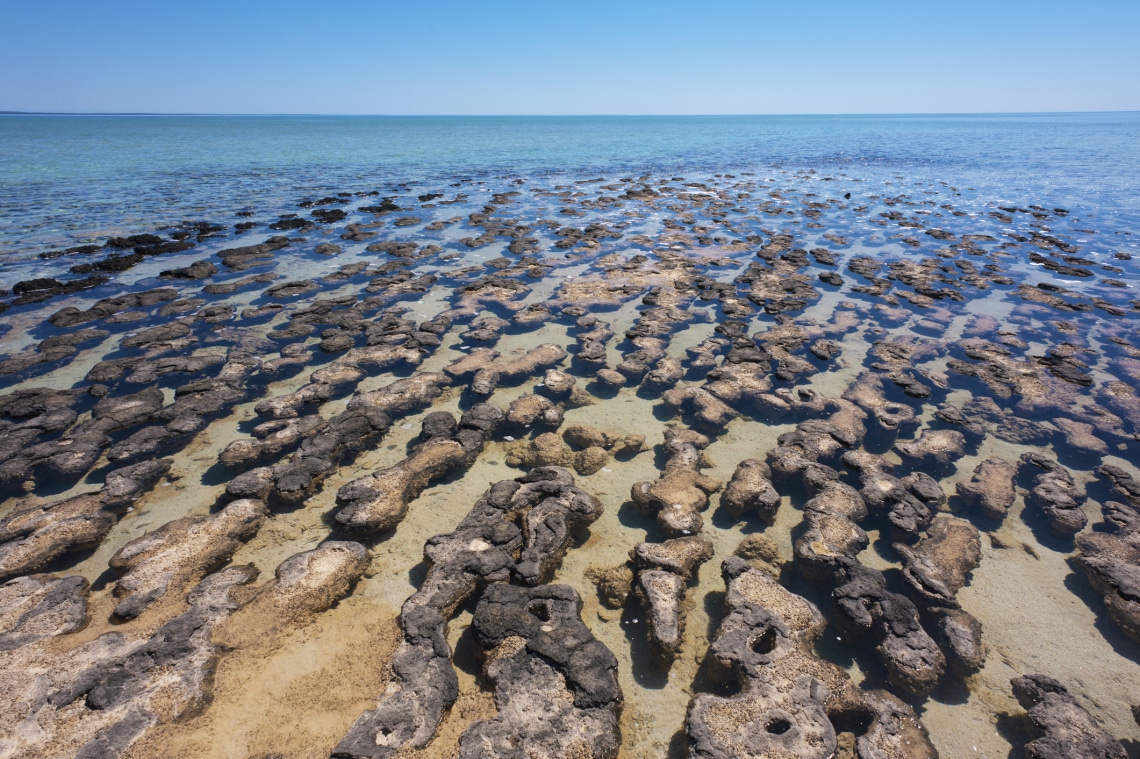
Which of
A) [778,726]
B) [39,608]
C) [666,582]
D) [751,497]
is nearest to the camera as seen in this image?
[778,726]

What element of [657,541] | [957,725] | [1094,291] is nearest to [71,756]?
[657,541]

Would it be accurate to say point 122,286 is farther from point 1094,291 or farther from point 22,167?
point 22,167

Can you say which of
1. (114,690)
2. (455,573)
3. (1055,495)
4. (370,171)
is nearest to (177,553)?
(114,690)

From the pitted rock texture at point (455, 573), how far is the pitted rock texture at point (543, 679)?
42 centimetres

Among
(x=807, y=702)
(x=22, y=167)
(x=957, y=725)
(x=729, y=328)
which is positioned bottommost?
(x=957, y=725)

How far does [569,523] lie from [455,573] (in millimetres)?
1815

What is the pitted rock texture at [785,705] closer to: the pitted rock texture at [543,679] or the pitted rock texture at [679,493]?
the pitted rock texture at [543,679]

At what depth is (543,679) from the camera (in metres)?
5.27

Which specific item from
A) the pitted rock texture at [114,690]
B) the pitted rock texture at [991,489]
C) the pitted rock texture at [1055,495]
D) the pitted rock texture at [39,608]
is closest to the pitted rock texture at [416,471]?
the pitted rock texture at [114,690]

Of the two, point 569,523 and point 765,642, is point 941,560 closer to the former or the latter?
point 765,642

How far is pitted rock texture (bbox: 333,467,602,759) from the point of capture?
487 cm

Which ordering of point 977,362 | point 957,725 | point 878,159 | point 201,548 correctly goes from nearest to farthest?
point 957,725 → point 201,548 → point 977,362 → point 878,159

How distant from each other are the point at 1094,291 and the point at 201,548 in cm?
2586

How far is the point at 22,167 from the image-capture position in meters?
44.7
